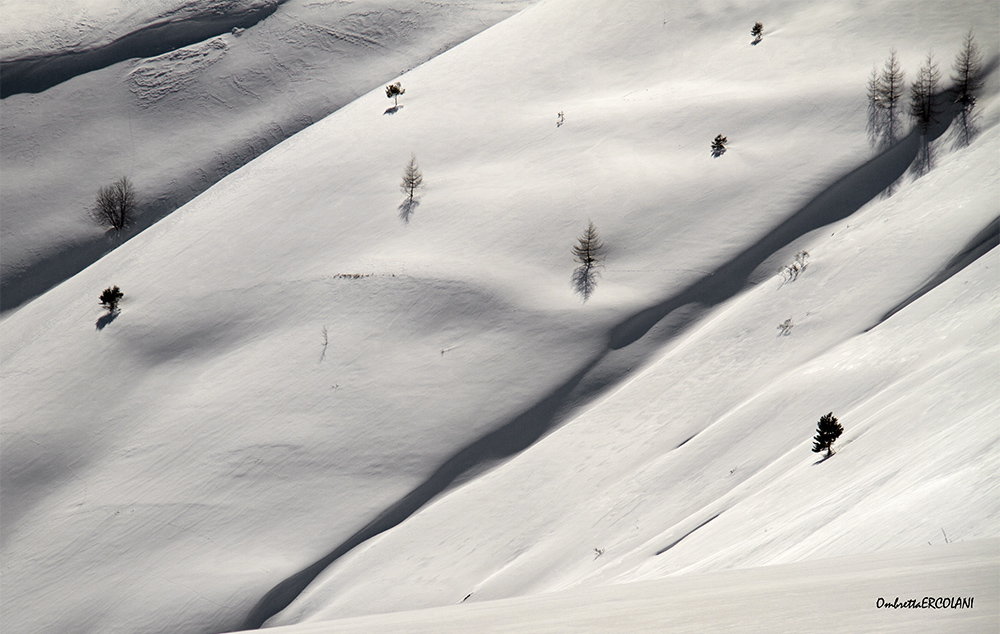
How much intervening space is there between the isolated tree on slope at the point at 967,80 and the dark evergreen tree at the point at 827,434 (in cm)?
1488

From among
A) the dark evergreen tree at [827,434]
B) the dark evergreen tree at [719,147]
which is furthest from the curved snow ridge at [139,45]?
the dark evergreen tree at [827,434]

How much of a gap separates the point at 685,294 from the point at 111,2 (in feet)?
122

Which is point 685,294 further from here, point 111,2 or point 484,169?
point 111,2

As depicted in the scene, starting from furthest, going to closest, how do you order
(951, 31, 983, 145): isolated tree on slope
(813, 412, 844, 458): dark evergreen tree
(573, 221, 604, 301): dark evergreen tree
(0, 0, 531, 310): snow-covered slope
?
1. (0, 0, 531, 310): snow-covered slope
2. (573, 221, 604, 301): dark evergreen tree
3. (951, 31, 983, 145): isolated tree on slope
4. (813, 412, 844, 458): dark evergreen tree

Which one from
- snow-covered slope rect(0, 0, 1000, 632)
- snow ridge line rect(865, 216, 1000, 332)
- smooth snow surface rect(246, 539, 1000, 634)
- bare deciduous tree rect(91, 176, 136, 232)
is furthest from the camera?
bare deciduous tree rect(91, 176, 136, 232)

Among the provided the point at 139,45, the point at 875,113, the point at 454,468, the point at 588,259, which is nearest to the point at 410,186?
the point at 588,259

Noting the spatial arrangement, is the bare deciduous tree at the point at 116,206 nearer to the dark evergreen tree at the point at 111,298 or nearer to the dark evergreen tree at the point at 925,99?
the dark evergreen tree at the point at 111,298

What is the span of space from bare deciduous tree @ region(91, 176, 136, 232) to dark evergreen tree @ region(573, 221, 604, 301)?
21.4 m

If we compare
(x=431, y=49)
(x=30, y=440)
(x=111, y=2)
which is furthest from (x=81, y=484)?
(x=111, y=2)

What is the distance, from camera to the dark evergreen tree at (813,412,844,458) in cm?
1034

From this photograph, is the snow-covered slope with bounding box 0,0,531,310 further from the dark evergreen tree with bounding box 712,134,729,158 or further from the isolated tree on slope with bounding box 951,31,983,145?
the isolated tree on slope with bounding box 951,31,983,145

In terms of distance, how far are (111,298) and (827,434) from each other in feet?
73.4

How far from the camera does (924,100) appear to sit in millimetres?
21828

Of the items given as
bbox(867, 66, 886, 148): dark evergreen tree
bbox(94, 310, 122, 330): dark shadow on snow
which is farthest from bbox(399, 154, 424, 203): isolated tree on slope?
bbox(867, 66, 886, 148): dark evergreen tree
